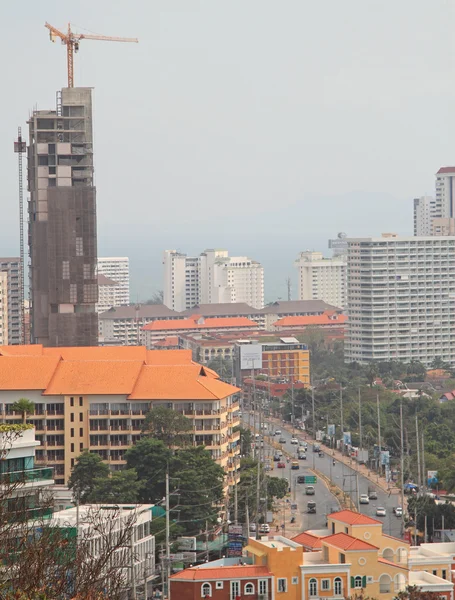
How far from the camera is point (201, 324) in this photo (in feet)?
469

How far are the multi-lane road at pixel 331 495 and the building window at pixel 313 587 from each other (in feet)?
42.5

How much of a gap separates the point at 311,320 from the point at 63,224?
254 ft

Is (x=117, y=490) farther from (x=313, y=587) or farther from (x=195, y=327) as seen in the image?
(x=195, y=327)

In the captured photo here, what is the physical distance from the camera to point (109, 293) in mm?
185000

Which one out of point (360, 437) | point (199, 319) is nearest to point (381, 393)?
point (360, 437)

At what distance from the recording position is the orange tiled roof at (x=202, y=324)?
141750 mm

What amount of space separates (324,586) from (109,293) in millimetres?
153627

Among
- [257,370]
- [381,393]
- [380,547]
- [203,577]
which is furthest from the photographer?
[257,370]

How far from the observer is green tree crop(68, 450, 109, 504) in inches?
1802

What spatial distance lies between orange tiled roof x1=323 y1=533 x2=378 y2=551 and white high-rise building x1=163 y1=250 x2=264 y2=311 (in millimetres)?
140391

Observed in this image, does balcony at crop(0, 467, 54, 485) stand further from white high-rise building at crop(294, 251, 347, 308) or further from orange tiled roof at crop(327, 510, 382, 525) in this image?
white high-rise building at crop(294, 251, 347, 308)

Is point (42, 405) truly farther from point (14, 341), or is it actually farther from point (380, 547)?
point (14, 341)

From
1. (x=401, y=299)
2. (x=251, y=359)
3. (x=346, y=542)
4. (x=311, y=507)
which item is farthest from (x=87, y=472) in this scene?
(x=401, y=299)

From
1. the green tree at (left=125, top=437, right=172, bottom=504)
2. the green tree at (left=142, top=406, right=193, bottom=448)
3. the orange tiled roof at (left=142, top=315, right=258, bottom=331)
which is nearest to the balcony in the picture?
the green tree at (left=125, top=437, right=172, bottom=504)
